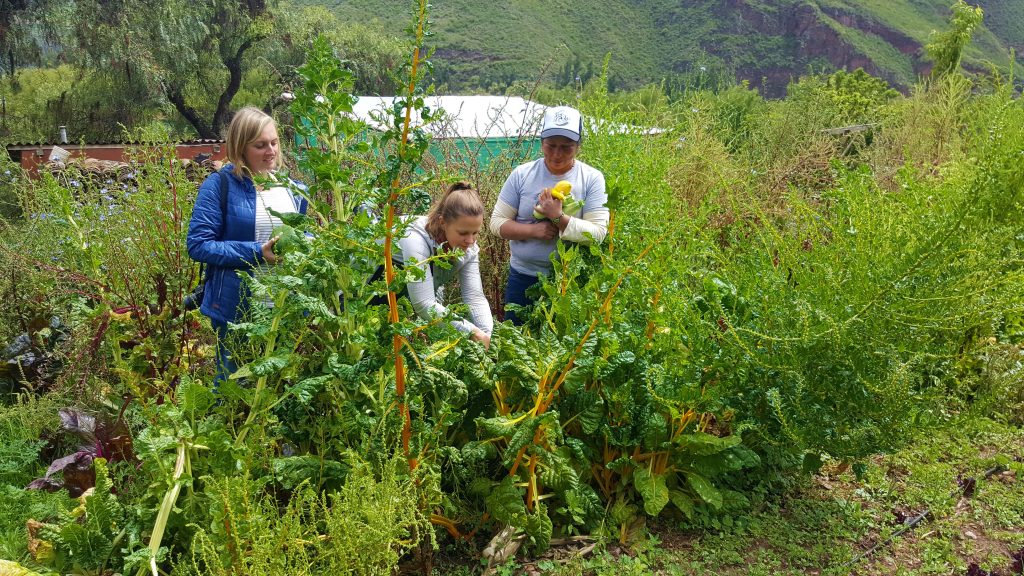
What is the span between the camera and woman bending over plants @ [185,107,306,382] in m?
2.57

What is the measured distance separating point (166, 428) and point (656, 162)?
3.18m

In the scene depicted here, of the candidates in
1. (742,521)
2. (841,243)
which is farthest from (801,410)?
(841,243)

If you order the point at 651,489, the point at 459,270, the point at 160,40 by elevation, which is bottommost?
the point at 651,489

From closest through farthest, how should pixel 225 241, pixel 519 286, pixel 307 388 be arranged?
pixel 307 388 → pixel 225 241 → pixel 519 286

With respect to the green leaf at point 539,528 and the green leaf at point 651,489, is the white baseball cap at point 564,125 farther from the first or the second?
the green leaf at point 539,528

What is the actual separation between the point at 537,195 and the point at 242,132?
1.34 m

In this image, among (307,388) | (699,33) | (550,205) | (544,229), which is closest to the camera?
(307,388)

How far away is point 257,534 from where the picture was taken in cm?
158

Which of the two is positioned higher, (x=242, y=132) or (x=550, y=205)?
(x=242, y=132)

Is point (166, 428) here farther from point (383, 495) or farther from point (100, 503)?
point (383, 495)

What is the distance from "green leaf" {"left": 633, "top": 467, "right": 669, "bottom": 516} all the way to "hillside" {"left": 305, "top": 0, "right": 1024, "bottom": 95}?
41.4 meters

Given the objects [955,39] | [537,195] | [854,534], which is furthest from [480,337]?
[955,39]

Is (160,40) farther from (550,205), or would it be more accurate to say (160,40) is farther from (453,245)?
(453,245)

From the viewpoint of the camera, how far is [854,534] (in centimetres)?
235
